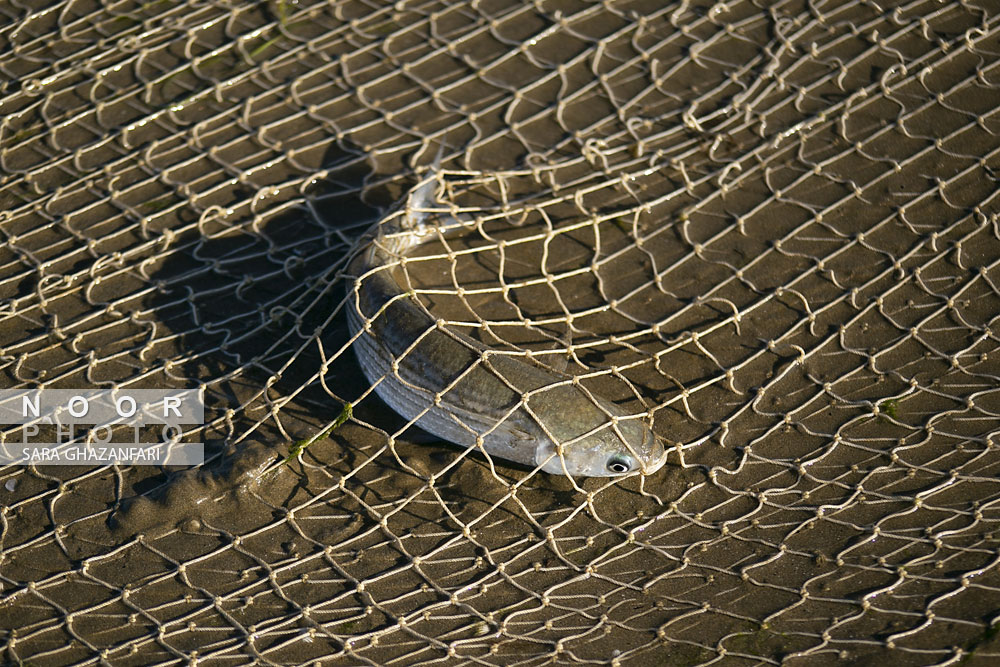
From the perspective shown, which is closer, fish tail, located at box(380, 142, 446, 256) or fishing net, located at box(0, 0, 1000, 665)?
fishing net, located at box(0, 0, 1000, 665)

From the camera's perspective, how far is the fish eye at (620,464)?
13.4 feet

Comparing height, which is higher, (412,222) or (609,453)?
(412,222)

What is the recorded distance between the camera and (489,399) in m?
4.17

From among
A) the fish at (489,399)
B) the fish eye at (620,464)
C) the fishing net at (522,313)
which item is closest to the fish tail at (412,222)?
the fishing net at (522,313)

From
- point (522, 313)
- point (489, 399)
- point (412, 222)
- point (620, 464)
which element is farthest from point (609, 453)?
point (412, 222)

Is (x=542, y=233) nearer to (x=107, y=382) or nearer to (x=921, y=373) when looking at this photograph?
(x=921, y=373)

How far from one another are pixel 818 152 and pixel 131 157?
4.09 m

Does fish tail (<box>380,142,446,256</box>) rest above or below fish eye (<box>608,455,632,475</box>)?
above

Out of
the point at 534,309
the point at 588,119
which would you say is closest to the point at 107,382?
the point at 534,309

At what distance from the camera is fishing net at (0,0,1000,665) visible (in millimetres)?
3807

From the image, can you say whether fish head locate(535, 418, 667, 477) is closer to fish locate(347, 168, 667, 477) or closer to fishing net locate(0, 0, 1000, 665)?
fish locate(347, 168, 667, 477)

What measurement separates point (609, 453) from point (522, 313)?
115 centimetres

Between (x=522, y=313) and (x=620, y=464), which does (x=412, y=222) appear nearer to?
(x=522, y=313)

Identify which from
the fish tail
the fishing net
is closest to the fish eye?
the fishing net
